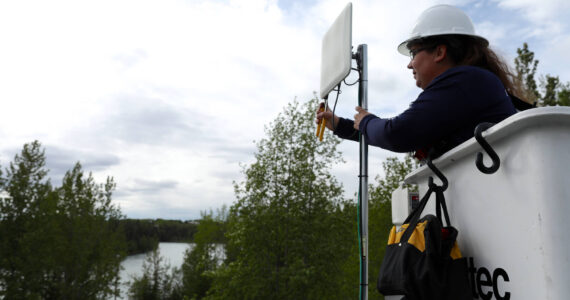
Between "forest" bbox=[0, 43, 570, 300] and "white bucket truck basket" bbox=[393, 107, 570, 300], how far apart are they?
1282 millimetres

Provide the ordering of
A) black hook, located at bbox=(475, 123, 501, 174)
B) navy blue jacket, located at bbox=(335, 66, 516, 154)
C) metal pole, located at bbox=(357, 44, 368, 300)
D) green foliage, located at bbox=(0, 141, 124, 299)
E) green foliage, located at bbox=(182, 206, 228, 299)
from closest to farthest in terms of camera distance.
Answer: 1. black hook, located at bbox=(475, 123, 501, 174)
2. navy blue jacket, located at bbox=(335, 66, 516, 154)
3. metal pole, located at bbox=(357, 44, 368, 300)
4. green foliage, located at bbox=(0, 141, 124, 299)
5. green foliage, located at bbox=(182, 206, 228, 299)

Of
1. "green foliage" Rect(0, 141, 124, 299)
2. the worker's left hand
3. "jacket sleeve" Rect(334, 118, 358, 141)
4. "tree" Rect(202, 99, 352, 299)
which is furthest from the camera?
"green foliage" Rect(0, 141, 124, 299)

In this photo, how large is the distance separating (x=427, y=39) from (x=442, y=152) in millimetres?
705

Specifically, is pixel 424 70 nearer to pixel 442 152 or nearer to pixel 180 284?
pixel 442 152

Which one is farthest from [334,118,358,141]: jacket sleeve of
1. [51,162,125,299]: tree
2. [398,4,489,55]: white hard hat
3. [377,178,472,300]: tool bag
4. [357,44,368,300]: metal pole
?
[51,162,125,299]: tree

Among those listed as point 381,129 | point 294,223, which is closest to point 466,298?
point 381,129

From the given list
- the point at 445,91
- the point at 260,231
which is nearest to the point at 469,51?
the point at 445,91

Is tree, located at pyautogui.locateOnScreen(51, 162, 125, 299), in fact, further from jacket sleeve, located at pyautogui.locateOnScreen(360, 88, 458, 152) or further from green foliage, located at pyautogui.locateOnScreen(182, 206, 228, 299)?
jacket sleeve, located at pyautogui.locateOnScreen(360, 88, 458, 152)

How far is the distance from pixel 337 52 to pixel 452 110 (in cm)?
Answer: 150

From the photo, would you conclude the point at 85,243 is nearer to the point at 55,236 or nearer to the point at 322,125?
the point at 55,236

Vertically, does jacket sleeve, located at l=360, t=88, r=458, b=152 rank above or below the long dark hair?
below

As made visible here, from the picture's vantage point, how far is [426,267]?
5.07ft

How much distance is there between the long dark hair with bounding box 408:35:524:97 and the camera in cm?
224

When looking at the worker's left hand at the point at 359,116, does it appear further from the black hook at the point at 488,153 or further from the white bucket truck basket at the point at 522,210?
the black hook at the point at 488,153
